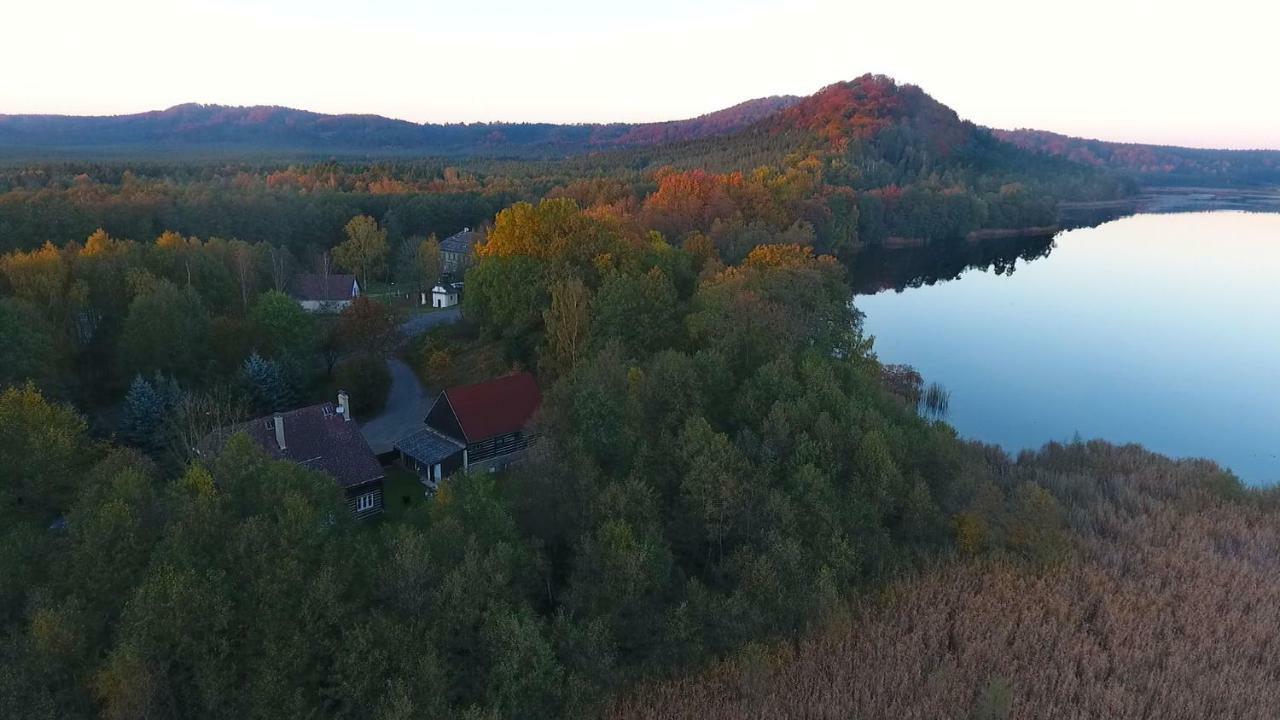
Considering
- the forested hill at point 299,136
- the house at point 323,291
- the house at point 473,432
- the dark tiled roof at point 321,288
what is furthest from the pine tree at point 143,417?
the forested hill at point 299,136

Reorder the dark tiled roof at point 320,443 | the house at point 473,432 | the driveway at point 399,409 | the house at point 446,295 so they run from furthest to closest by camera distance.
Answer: the house at point 446,295, the driveway at point 399,409, the house at point 473,432, the dark tiled roof at point 320,443

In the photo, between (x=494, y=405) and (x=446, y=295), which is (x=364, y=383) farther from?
(x=446, y=295)

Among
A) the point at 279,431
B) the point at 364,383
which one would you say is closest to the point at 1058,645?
the point at 279,431

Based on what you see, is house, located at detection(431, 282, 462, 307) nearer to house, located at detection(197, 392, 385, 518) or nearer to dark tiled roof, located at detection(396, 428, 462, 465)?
dark tiled roof, located at detection(396, 428, 462, 465)

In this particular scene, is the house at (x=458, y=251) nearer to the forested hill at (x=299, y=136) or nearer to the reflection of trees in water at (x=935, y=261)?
the reflection of trees in water at (x=935, y=261)

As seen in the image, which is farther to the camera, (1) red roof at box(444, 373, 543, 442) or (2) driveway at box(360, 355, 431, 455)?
(2) driveway at box(360, 355, 431, 455)

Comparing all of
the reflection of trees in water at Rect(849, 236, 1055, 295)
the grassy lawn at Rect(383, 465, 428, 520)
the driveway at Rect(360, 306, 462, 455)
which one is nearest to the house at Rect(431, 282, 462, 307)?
the driveway at Rect(360, 306, 462, 455)

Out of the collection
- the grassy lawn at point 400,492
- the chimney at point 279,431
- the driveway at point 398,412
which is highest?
the chimney at point 279,431
